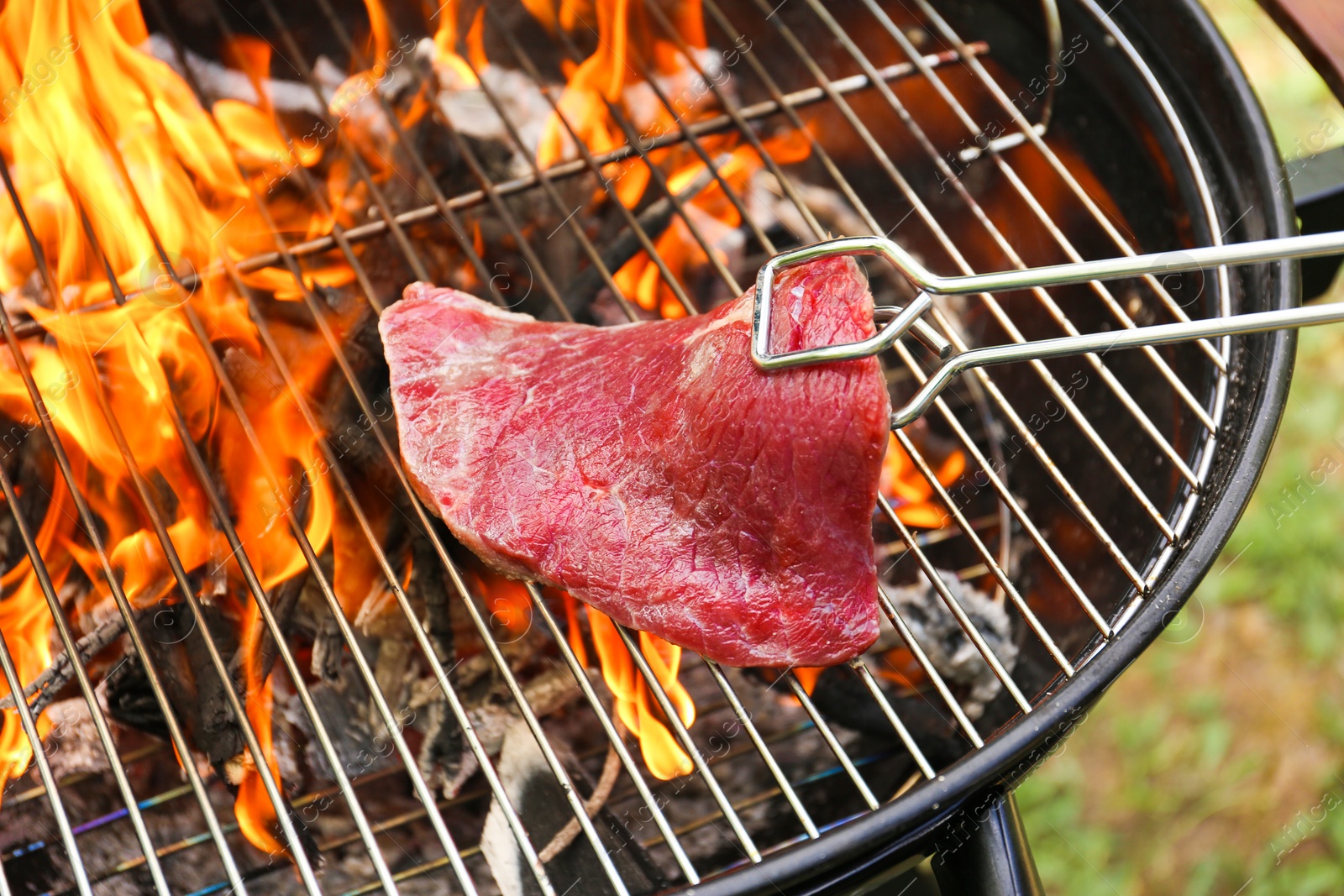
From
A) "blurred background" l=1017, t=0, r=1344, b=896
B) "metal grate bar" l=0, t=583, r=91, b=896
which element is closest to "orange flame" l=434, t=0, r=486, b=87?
"metal grate bar" l=0, t=583, r=91, b=896

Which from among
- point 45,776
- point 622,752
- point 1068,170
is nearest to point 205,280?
point 45,776

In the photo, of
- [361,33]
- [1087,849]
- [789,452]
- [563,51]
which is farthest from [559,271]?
[1087,849]

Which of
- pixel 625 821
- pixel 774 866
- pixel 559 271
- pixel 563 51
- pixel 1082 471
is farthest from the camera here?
pixel 563 51

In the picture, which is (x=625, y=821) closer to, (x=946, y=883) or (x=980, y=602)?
(x=946, y=883)

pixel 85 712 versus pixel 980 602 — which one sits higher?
pixel 85 712

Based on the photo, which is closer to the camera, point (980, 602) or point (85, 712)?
point (85, 712)

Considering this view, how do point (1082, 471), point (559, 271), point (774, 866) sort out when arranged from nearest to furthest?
1. point (774, 866)
2. point (1082, 471)
3. point (559, 271)

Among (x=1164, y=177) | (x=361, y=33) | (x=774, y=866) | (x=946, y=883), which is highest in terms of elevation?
(x=361, y=33)

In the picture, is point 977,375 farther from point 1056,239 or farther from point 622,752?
point 622,752
